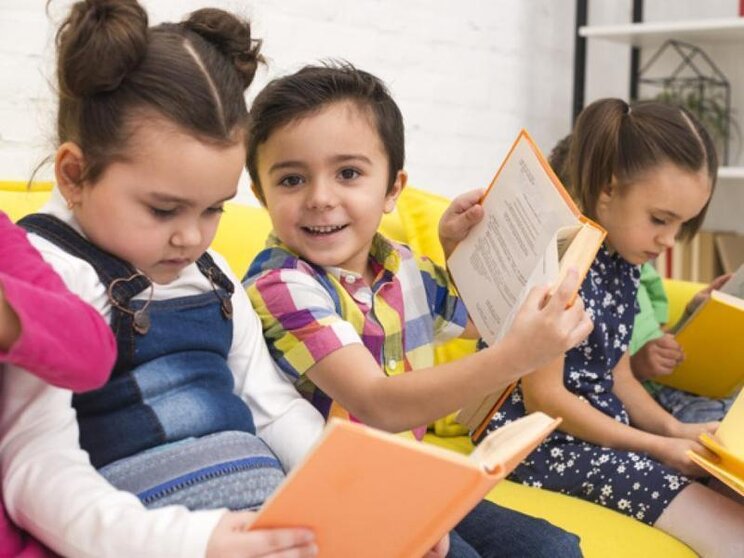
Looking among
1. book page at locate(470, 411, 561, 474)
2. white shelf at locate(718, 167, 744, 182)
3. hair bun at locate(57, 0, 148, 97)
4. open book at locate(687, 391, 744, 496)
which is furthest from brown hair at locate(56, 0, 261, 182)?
white shelf at locate(718, 167, 744, 182)

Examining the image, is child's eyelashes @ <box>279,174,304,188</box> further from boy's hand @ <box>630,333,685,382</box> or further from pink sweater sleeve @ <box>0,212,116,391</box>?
boy's hand @ <box>630,333,685,382</box>

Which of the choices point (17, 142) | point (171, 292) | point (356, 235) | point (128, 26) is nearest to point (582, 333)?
point (356, 235)

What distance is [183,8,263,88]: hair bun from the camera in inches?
44.1

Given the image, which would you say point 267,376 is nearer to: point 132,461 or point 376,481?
point 132,461

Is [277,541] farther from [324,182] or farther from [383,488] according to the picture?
[324,182]

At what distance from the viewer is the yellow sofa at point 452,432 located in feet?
4.74

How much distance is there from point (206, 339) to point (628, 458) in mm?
751

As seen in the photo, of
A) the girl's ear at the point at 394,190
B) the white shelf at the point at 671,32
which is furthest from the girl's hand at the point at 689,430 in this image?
the white shelf at the point at 671,32

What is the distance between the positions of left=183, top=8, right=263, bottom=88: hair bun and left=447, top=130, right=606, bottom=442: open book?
1.14ft

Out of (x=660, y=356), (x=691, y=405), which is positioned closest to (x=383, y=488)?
(x=660, y=356)

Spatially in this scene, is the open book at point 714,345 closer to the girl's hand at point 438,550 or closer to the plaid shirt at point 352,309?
the plaid shirt at point 352,309

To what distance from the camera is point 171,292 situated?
1.09m

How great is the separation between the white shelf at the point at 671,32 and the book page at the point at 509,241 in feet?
6.13

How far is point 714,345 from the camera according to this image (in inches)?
75.3
